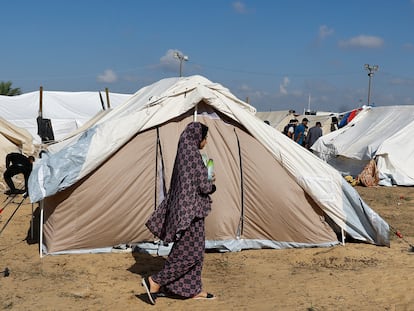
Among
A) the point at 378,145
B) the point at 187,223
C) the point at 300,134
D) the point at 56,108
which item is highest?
the point at 56,108

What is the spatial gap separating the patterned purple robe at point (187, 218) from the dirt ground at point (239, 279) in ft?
0.73

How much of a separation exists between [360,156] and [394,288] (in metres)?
9.97

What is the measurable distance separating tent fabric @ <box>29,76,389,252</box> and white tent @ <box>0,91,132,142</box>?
11.3 meters

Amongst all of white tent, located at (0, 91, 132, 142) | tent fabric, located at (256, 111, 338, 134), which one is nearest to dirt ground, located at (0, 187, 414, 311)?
white tent, located at (0, 91, 132, 142)

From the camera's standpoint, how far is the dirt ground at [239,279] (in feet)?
17.0

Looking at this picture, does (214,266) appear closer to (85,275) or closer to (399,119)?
(85,275)

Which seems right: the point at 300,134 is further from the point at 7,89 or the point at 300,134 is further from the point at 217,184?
the point at 7,89

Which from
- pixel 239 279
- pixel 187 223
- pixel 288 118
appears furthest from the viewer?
pixel 288 118

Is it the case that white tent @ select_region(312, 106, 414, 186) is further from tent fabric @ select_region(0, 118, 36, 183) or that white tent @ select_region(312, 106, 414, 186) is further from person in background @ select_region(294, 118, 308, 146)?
tent fabric @ select_region(0, 118, 36, 183)

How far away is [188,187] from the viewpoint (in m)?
5.18

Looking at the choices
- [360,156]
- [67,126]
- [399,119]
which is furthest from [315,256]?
[67,126]

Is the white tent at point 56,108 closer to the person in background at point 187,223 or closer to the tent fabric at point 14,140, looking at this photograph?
the tent fabric at point 14,140

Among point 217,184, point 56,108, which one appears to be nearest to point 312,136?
point 56,108

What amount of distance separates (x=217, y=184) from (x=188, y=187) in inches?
78.2
